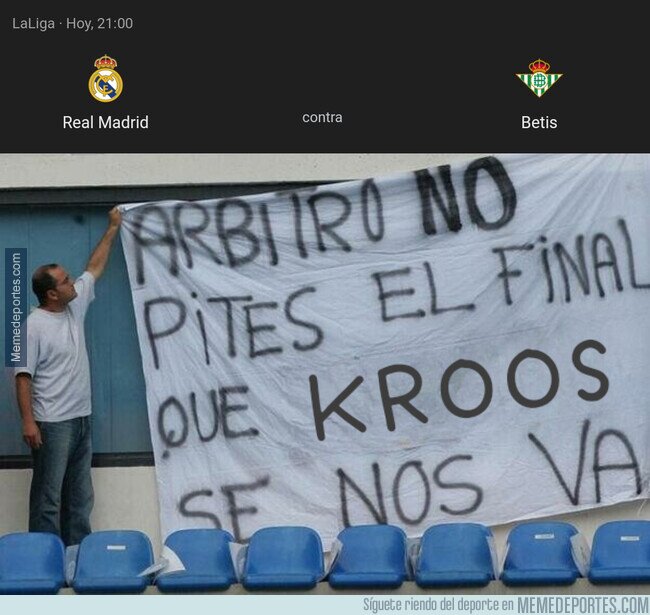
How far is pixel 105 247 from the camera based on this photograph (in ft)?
32.4

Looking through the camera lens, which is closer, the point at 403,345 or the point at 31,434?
the point at 31,434

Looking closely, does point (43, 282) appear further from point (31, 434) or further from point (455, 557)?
point (455, 557)

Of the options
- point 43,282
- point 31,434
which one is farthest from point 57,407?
point 43,282

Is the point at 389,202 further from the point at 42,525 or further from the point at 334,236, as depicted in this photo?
the point at 42,525

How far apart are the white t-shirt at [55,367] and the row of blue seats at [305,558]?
1135 mm

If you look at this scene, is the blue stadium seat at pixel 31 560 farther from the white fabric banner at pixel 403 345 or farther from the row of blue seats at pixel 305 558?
the white fabric banner at pixel 403 345

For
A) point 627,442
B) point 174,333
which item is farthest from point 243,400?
point 627,442

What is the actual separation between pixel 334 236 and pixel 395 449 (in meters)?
1.34

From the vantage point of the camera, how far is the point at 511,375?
9.68 metres

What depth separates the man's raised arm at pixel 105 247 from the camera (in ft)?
32.3

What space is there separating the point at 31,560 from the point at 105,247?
215cm

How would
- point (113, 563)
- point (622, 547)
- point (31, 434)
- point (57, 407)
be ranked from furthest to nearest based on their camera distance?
1. point (57, 407)
2. point (31, 434)
3. point (113, 563)
4. point (622, 547)
